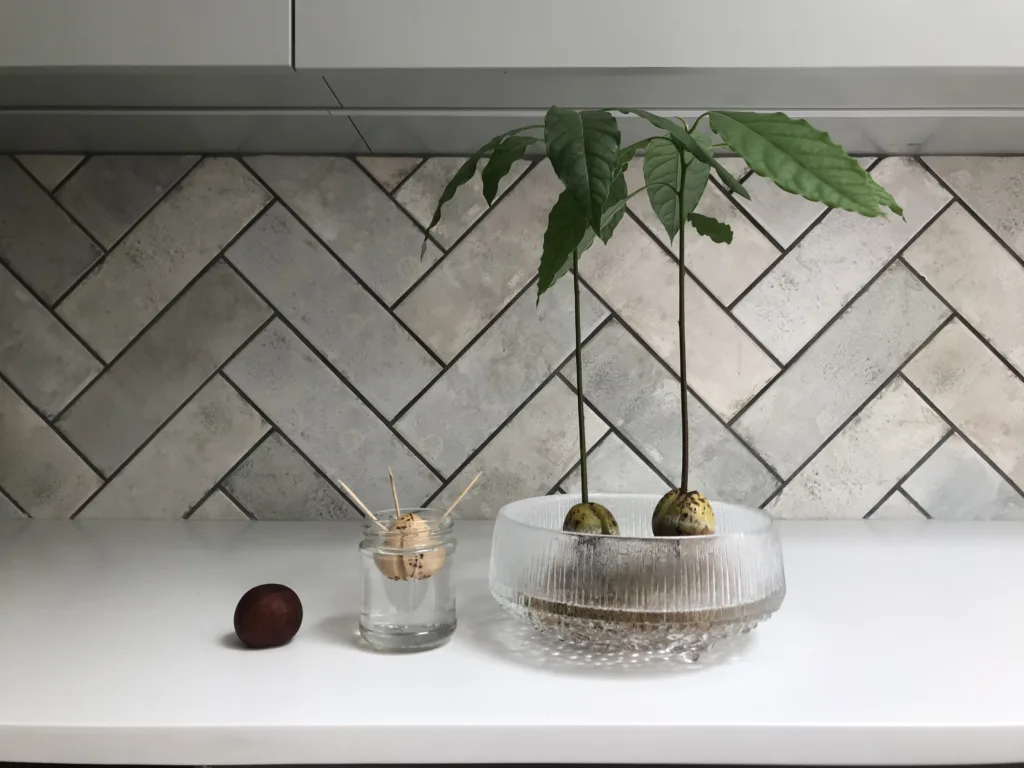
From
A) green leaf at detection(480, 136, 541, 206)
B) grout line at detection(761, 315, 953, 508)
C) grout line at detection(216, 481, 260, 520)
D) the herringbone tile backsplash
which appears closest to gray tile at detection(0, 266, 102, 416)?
the herringbone tile backsplash

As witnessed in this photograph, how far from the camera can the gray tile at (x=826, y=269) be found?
1.16 metres

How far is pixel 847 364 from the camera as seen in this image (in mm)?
1158

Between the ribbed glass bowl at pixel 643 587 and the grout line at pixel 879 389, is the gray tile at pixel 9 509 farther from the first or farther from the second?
the grout line at pixel 879 389

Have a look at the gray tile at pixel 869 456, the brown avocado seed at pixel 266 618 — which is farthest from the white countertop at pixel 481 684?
the gray tile at pixel 869 456

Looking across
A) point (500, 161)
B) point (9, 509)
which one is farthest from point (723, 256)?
point (9, 509)

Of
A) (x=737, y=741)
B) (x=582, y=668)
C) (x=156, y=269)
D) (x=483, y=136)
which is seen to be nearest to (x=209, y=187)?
(x=156, y=269)

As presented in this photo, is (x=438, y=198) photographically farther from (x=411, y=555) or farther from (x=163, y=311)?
(x=411, y=555)

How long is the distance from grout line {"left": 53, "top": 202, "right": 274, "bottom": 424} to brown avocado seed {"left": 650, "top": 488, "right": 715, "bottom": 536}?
0.72 metres

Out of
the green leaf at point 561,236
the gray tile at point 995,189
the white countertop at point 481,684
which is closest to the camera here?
the white countertop at point 481,684

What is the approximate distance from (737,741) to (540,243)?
78 cm

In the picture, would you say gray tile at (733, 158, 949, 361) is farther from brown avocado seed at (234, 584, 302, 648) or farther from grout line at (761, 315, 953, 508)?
brown avocado seed at (234, 584, 302, 648)

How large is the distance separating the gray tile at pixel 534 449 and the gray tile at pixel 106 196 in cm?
60

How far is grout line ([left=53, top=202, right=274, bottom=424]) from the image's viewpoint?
3.82ft

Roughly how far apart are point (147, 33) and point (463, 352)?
56 cm
